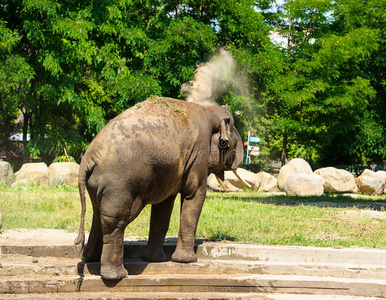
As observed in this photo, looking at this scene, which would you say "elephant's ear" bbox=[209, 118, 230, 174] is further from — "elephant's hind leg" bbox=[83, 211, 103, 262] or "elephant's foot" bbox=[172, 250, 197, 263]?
"elephant's hind leg" bbox=[83, 211, 103, 262]

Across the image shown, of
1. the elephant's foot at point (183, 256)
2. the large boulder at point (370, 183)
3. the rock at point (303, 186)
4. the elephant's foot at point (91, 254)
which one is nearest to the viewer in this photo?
the elephant's foot at point (91, 254)

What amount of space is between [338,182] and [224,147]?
17.4m

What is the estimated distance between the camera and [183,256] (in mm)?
6594

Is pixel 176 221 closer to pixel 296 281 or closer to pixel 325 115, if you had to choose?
pixel 296 281

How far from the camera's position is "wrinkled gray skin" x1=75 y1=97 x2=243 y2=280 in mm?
5652

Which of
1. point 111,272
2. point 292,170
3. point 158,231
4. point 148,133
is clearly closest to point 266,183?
point 292,170

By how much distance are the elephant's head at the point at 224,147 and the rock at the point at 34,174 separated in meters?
12.7

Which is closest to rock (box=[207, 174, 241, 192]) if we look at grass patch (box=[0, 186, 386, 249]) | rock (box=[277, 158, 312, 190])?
rock (box=[277, 158, 312, 190])

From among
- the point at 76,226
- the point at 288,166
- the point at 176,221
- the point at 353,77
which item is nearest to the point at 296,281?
the point at 176,221

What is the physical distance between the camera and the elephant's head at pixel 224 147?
704cm

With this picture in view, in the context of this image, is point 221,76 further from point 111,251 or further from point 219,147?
point 111,251

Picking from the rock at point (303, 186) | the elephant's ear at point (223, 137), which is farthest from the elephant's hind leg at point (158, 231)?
the rock at point (303, 186)

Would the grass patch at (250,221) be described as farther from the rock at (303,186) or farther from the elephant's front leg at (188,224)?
the rock at (303,186)

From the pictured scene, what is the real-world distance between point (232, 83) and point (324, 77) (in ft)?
29.8
